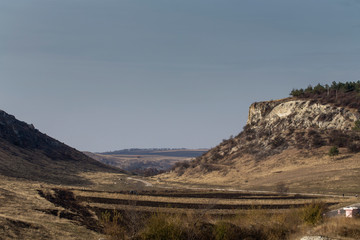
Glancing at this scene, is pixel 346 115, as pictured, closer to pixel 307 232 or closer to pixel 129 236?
pixel 307 232

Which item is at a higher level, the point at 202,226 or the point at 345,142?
the point at 345,142

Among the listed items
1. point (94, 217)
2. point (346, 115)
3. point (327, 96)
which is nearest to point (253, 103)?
point (327, 96)

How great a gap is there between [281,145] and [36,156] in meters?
71.3

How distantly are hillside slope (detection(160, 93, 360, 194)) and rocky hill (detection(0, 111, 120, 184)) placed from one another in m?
32.4

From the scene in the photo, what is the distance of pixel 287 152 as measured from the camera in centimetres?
10719

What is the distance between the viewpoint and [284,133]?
391 ft

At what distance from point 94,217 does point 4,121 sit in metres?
111

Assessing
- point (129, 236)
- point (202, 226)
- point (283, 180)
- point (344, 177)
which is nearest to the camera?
point (129, 236)

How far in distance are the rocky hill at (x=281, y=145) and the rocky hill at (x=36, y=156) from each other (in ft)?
106

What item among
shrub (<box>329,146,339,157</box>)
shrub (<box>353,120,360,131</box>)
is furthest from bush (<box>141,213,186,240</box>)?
shrub (<box>353,120,360,131</box>)

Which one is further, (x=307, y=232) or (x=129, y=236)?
(x=307, y=232)

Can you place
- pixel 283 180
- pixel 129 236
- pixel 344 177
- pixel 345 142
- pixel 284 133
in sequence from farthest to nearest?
1. pixel 284 133
2. pixel 345 142
3. pixel 283 180
4. pixel 344 177
5. pixel 129 236

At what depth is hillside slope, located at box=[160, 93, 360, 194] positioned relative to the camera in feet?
277

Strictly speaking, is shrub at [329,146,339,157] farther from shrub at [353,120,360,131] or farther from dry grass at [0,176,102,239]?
dry grass at [0,176,102,239]
